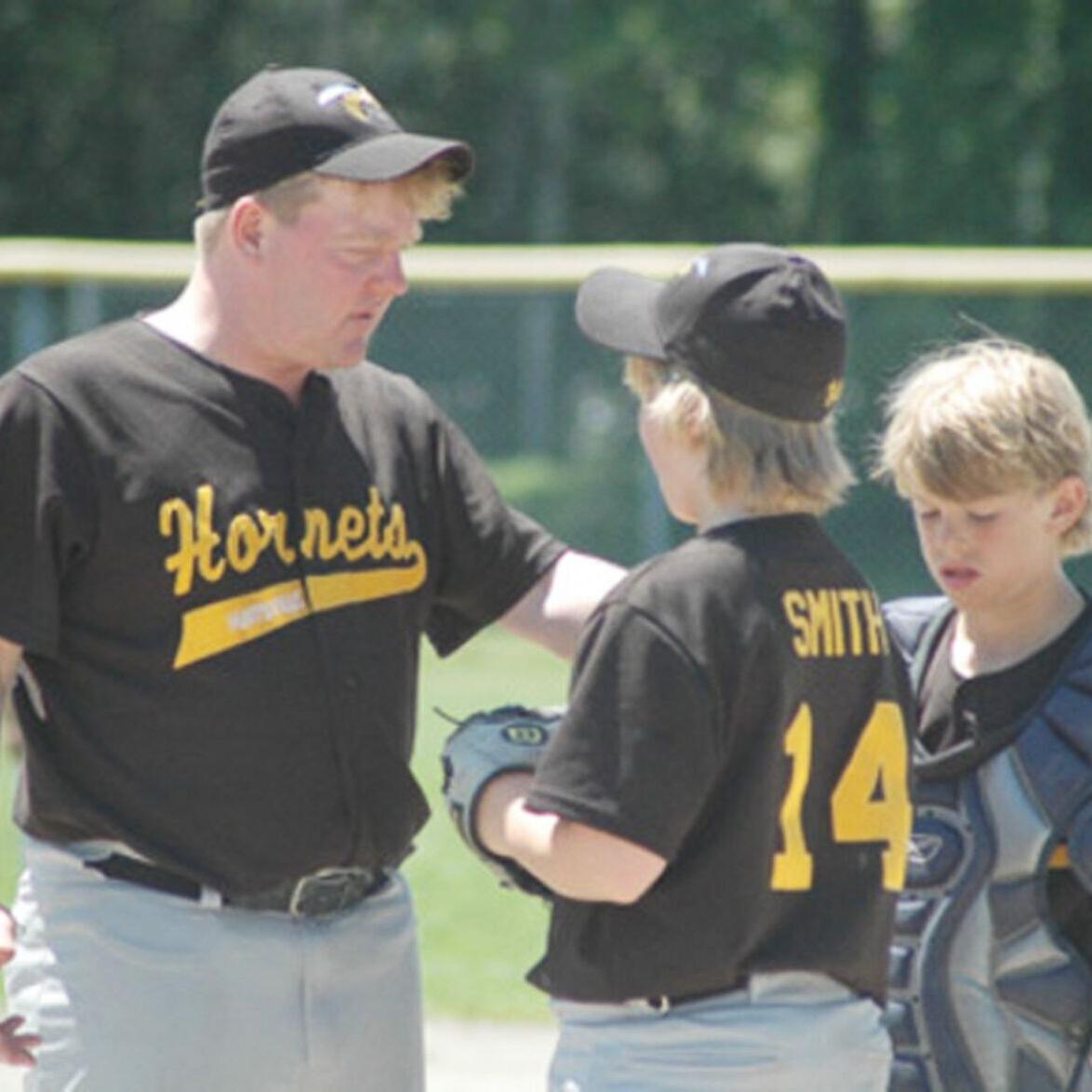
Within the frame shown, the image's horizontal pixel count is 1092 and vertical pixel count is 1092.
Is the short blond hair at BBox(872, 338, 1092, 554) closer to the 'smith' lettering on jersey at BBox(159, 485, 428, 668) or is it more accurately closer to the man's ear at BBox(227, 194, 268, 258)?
the 'smith' lettering on jersey at BBox(159, 485, 428, 668)

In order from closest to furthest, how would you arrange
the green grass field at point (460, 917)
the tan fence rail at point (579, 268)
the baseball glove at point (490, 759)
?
the baseball glove at point (490, 759) < the green grass field at point (460, 917) < the tan fence rail at point (579, 268)

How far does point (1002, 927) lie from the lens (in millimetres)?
3678

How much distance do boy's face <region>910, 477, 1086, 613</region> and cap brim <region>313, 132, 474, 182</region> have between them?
82cm

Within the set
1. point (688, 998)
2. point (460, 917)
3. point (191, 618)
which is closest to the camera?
point (688, 998)

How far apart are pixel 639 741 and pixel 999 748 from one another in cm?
73

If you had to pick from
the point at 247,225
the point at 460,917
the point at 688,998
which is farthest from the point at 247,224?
the point at 460,917

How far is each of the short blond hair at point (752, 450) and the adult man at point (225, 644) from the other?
0.58 m

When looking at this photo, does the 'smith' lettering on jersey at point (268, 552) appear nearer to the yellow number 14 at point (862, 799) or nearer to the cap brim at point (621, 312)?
the cap brim at point (621, 312)

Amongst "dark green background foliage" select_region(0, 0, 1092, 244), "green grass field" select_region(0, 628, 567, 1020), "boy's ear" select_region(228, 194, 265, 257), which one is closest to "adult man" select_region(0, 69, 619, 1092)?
"boy's ear" select_region(228, 194, 265, 257)

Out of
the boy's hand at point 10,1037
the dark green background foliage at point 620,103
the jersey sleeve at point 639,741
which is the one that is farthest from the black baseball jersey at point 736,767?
the dark green background foliage at point 620,103

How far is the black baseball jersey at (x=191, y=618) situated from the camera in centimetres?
359

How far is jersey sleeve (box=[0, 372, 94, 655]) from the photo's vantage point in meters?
3.55

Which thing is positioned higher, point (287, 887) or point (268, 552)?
point (268, 552)

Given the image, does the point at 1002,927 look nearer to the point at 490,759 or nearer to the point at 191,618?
the point at 490,759
